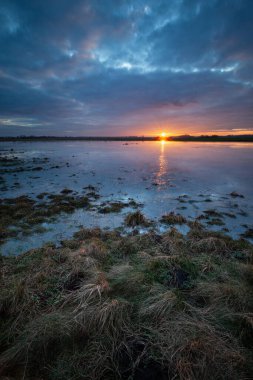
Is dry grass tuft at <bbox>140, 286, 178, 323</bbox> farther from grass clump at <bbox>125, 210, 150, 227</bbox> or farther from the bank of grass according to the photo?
grass clump at <bbox>125, 210, 150, 227</bbox>

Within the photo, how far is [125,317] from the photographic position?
132 inches

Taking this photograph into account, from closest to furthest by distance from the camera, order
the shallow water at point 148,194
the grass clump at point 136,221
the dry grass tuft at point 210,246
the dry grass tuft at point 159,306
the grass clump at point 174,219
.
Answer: the dry grass tuft at point 159,306 → the dry grass tuft at point 210,246 → the shallow water at point 148,194 → the grass clump at point 136,221 → the grass clump at point 174,219

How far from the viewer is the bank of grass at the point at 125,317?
2613 millimetres

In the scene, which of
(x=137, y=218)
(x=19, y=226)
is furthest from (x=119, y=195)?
(x=19, y=226)

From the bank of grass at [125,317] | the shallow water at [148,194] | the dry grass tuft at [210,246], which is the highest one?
the bank of grass at [125,317]

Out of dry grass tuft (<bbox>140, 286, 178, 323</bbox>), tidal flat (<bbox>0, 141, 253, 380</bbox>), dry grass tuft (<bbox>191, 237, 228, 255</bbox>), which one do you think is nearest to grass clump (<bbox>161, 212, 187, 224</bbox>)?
tidal flat (<bbox>0, 141, 253, 380</bbox>)

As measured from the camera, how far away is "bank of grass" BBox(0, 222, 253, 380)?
261cm

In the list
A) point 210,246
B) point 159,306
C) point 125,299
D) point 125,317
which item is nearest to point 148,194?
point 210,246

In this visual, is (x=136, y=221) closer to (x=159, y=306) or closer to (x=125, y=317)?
(x=159, y=306)

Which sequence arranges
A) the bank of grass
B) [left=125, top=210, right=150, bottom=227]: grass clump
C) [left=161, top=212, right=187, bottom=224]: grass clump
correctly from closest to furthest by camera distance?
the bank of grass → [left=125, top=210, right=150, bottom=227]: grass clump → [left=161, top=212, right=187, bottom=224]: grass clump

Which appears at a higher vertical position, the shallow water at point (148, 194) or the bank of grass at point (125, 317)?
the bank of grass at point (125, 317)

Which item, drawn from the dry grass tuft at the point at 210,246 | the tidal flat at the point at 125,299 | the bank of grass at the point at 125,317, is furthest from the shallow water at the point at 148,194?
the bank of grass at the point at 125,317

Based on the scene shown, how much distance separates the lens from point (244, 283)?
4293mm

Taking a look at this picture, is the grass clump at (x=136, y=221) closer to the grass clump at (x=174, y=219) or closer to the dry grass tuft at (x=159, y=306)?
the grass clump at (x=174, y=219)
